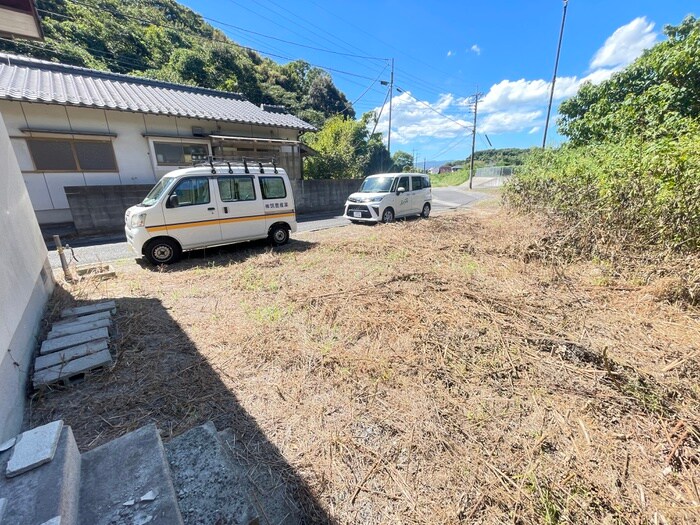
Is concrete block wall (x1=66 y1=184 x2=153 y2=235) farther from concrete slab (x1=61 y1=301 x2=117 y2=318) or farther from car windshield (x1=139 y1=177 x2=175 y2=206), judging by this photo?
concrete slab (x1=61 y1=301 x2=117 y2=318)

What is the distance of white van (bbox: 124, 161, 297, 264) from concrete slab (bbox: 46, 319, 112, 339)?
8.26ft

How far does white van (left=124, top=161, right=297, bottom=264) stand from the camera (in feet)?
17.0

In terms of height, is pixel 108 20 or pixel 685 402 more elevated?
pixel 108 20

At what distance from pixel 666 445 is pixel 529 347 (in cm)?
102

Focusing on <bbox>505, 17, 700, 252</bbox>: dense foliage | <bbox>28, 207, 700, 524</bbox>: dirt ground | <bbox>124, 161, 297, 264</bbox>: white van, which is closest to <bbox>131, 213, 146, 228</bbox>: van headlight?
<bbox>124, 161, 297, 264</bbox>: white van

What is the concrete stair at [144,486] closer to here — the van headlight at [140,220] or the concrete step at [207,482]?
the concrete step at [207,482]

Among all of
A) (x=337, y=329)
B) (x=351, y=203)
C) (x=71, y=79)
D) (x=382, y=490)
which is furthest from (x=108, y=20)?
(x=382, y=490)

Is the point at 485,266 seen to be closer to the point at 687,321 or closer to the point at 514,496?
the point at 687,321

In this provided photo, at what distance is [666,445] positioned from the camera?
5.82ft

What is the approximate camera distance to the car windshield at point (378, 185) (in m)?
9.95

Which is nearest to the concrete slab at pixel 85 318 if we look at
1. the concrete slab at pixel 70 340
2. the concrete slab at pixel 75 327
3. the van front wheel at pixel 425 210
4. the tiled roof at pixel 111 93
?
the concrete slab at pixel 75 327

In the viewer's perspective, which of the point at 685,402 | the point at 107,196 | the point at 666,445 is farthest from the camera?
the point at 107,196

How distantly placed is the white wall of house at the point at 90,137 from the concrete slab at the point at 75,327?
815 cm

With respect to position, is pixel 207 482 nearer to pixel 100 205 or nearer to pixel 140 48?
pixel 100 205
